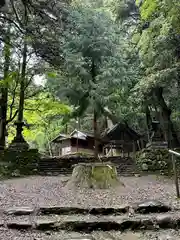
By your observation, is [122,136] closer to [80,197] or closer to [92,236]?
[80,197]

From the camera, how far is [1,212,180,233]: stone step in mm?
4109

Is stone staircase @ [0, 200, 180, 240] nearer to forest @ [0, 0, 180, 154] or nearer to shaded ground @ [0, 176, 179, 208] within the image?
shaded ground @ [0, 176, 179, 208]

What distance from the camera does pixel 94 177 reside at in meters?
7.71

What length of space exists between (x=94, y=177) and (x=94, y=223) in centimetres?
353

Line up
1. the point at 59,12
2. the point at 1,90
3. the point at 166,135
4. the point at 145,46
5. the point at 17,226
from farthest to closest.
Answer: the point at 166,135
the point at 1,90
the point at 145,46
the point at 59,12
the point at 17,226

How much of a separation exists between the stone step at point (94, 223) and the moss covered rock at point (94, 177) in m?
3.08

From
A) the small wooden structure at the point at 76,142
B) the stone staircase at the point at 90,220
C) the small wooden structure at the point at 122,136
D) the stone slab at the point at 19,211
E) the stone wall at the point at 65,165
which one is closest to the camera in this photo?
the stone staircase at the point at 90,220

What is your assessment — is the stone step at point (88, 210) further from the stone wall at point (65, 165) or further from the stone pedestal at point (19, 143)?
the stone pedestal at point (19, 143)

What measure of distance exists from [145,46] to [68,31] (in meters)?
3.16

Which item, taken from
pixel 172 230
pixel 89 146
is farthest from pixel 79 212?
pixel 89 146

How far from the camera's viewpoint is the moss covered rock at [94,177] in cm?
755

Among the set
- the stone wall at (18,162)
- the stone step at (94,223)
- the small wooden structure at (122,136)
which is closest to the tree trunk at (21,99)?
the stone wall at (18,162)

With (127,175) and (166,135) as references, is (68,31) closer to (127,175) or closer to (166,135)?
(127,175)

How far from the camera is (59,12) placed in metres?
9.79
